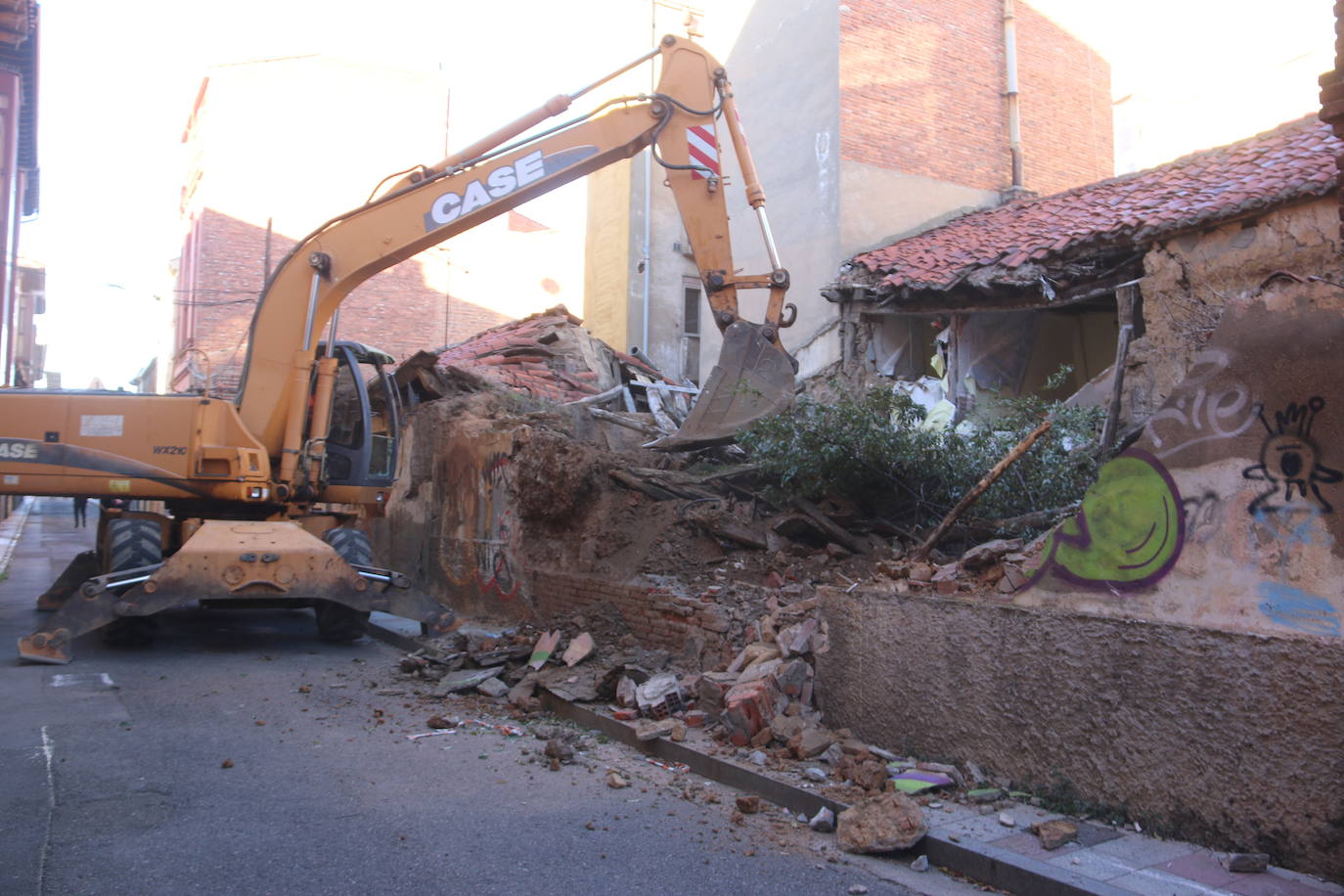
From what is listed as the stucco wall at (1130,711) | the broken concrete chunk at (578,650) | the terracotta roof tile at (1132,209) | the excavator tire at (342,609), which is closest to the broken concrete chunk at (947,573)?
the stucco wall at (1130,711)

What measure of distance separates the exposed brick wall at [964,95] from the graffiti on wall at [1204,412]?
38.6 feet

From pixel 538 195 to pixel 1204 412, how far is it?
712 cm

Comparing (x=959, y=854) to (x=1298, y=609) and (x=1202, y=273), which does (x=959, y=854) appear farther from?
(x=1202, y=273)

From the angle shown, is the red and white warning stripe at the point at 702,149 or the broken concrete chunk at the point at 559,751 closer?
the broken concrete chunk at the point at 559,751

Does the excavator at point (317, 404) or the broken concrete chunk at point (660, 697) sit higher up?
the excavator at point (317, 404)

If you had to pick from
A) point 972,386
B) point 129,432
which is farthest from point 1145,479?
point 129,432

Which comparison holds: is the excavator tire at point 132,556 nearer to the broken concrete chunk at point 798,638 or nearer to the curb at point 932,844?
the curb at point 932,844

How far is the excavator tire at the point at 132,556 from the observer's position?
962 centimetres

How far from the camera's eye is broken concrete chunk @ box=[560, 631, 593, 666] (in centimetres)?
822

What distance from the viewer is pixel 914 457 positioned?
8.76 meters

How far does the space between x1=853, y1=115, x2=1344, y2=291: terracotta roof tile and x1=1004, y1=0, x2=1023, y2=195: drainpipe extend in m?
2.09

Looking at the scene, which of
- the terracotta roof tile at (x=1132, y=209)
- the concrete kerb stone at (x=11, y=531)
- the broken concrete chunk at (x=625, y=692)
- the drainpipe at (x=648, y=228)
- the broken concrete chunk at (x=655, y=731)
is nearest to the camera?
the broken concrete chunk at (x=655, y=731)

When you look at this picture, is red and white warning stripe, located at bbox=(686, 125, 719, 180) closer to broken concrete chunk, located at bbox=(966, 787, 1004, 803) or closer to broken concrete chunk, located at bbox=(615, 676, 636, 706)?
broken concrete chunk, located at bbox=(615, 676, 636, 706)

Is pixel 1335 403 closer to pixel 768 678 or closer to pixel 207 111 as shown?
pixel 768 678
